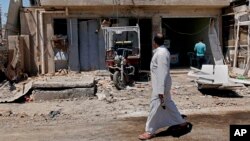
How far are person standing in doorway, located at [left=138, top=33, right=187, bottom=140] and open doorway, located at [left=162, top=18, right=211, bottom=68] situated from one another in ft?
44.1

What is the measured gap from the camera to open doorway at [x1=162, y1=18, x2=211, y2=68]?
2080 cm

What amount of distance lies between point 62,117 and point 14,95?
12.9 feet

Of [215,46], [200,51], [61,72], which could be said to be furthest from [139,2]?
[61,72]

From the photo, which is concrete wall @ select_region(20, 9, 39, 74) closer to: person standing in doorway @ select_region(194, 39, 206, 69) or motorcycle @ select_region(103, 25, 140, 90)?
motorcycle @ select_region(103, 25, 140, 90)

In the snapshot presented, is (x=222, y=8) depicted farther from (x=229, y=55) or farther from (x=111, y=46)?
(x=111, y=46)

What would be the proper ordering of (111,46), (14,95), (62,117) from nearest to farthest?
(62,117)
(14,95)
(111,46)

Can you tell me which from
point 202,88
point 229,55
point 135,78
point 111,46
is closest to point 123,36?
point 111,46

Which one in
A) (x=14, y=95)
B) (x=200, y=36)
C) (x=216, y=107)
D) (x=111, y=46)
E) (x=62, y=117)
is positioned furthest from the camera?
(x=200, y=36)

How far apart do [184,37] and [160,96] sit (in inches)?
727

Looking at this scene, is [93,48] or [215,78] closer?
[215,78]

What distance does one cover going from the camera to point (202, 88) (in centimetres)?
1333

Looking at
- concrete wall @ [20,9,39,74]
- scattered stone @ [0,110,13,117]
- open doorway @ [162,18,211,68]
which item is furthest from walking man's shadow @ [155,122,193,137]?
open doorway @ [162,18,211,68]

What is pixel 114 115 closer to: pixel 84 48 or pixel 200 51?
pixel 84 48

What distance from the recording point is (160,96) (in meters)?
6.88
